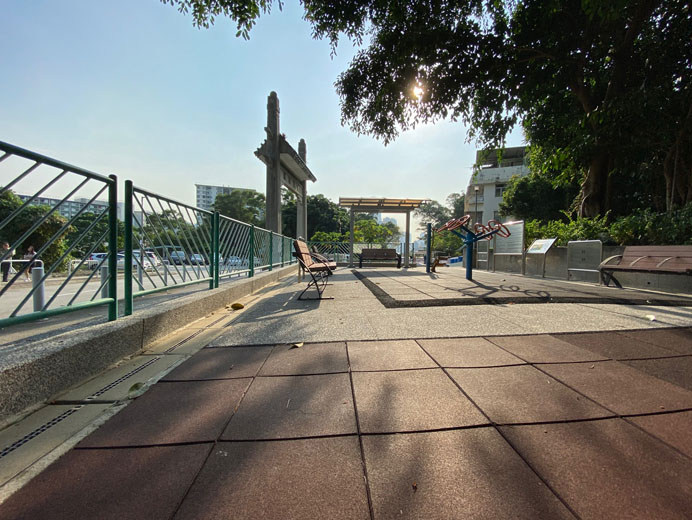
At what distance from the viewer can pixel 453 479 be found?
1.13 meters

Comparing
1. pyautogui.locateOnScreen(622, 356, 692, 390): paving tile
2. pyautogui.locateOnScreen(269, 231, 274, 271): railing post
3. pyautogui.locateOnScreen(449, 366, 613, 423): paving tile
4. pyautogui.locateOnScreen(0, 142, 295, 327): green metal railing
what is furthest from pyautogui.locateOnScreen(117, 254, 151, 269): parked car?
pyautogui.locateOnScreen(269, 231, 274, 271): railing post

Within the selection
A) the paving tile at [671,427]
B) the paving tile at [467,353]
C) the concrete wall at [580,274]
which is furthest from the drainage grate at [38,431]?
the concrete wall at [580,274]

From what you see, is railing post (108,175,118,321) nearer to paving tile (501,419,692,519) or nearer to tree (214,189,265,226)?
paving tile (501,419,692,519)

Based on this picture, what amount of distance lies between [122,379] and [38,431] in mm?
568

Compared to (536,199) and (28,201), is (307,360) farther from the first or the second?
(536,199)

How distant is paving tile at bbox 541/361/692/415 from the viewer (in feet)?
5.37

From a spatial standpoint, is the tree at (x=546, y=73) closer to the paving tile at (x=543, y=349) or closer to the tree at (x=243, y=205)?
the paving tile at (x=543, y=349)

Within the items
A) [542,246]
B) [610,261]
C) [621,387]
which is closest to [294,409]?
[621,387]

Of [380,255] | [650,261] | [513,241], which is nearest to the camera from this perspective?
[650,261]

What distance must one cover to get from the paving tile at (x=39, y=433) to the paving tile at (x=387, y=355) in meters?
1.53

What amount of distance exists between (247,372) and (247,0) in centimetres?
771

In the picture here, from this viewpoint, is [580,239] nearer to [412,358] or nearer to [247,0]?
[412,358]

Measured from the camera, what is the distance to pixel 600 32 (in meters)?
8.14

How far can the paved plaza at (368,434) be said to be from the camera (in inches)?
40.4
